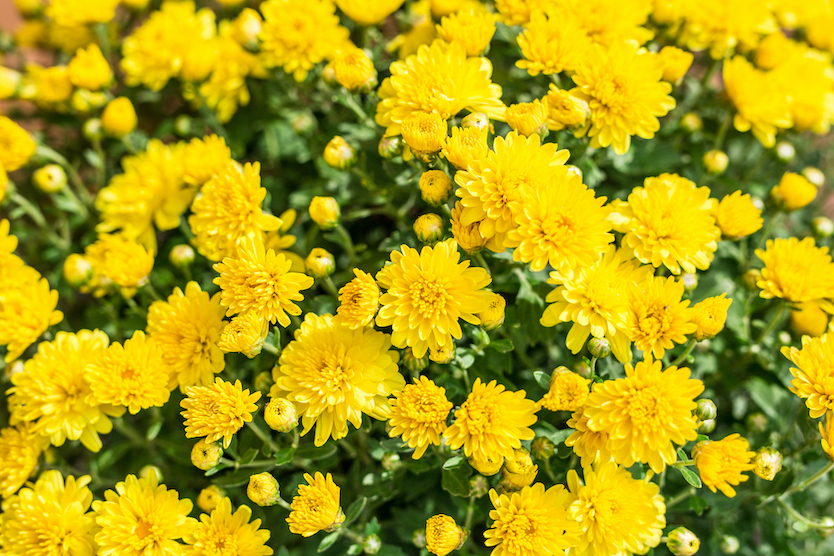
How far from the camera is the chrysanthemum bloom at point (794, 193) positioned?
2061 millimetres

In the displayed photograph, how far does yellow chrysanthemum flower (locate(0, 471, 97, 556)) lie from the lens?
168cm

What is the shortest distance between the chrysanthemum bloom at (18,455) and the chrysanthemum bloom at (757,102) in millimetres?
2693

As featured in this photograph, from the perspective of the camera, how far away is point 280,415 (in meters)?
1.49

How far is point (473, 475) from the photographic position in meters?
1.69

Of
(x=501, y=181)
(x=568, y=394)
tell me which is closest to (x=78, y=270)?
(x=501, y=181)

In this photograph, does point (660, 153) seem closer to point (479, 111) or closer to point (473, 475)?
point (479, 111)

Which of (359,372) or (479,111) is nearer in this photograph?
(359,372)

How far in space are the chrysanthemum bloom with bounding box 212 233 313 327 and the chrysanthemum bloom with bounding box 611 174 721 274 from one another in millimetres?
959

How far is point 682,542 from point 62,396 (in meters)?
1.90

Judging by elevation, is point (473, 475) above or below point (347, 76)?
below

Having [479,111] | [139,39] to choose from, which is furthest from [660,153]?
[139,39]

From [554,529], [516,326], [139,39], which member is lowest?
[554,529]

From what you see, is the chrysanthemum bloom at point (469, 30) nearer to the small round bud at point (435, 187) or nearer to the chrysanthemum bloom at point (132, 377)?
the small round bud at point (435, 187)

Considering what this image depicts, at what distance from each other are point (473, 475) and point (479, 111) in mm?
1094
